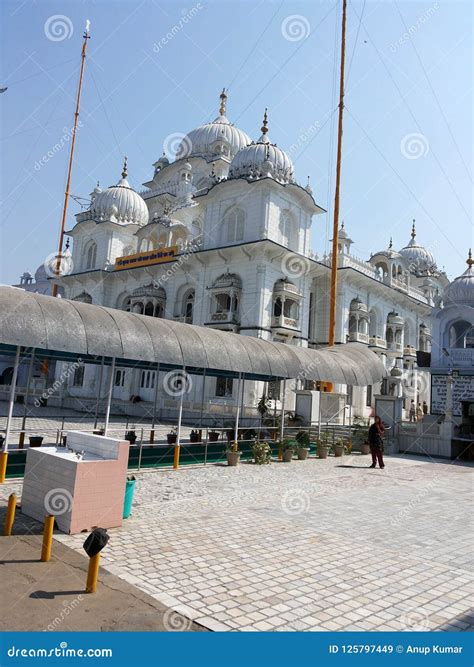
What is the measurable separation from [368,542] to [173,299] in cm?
2927

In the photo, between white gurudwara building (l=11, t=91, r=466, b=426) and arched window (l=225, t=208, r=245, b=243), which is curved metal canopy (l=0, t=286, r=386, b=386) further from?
arched window (l=225, t=208, r=245, b=243)

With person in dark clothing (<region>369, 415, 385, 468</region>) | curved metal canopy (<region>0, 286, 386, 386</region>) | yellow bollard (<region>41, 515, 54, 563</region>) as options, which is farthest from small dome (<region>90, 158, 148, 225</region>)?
yellow bollard (<region>41, 515, 54, 563</region>)

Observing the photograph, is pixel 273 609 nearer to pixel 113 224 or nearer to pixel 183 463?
pixel 183 463

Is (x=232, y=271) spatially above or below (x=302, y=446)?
above

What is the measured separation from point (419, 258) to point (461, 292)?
34.3m

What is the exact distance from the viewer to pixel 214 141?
142 ft

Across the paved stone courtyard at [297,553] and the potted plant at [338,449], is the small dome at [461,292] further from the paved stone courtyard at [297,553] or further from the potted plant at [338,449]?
the paved stone courtyard at [297,553]

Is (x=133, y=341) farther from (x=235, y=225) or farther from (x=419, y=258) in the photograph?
(x=419, y=258)

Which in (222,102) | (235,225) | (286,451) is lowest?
(286,451)

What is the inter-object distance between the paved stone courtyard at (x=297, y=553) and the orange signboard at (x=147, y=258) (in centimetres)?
2406

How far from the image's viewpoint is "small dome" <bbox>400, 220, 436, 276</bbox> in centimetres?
5403

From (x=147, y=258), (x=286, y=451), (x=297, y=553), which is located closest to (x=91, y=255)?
(x=147, y=258)

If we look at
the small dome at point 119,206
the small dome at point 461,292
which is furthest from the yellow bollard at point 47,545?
the small dome at point 119,206

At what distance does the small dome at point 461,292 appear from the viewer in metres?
24.0
